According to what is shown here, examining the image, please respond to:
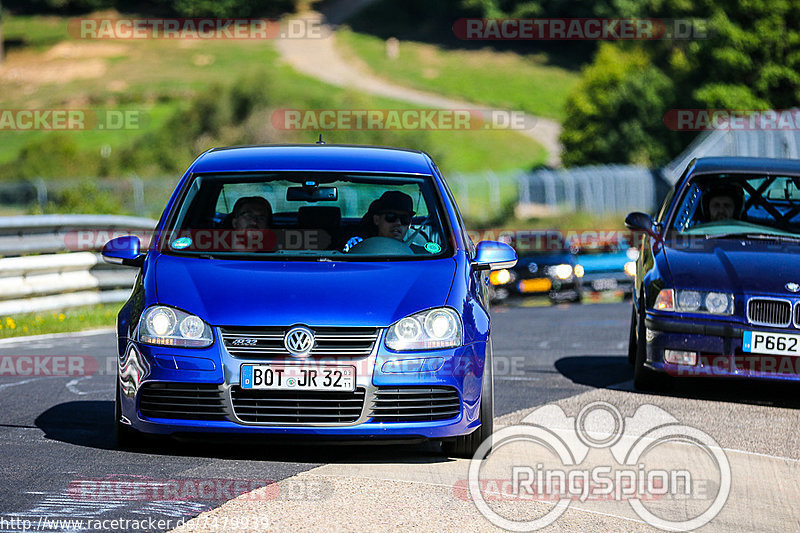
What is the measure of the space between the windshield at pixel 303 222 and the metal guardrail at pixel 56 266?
7.56 meters

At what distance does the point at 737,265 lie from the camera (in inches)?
360

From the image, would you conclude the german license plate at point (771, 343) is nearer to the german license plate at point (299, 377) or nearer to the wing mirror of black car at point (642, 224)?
the wing mirror of black car at point (642, 224)

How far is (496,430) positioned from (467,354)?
3.51 ft

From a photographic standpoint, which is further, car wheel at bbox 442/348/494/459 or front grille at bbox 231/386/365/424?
car wheel at bbox 442/348/494/459

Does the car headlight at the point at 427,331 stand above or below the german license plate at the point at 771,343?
above

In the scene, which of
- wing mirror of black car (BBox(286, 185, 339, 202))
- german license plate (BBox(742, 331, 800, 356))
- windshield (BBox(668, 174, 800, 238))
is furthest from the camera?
windshield (BBox(668, 174, 800, 238))

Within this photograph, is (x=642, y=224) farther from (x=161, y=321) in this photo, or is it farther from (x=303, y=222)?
(x=161, y=321)

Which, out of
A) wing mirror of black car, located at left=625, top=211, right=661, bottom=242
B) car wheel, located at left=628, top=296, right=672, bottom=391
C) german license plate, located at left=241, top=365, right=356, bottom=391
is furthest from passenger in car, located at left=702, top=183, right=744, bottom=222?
german license plate, located at left=241, top=365, right=356, bottom=391

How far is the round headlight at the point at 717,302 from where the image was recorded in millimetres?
8883

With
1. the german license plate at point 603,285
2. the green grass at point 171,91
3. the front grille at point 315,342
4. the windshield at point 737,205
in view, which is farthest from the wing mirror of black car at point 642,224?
the green grass at point 171,91

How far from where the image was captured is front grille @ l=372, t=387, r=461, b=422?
6.27 m

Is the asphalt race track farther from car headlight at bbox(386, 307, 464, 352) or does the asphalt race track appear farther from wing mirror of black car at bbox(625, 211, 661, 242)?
wing mirror of black car at bbox(625, 211, 661, 242)

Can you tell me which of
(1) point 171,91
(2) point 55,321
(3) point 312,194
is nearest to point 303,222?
(3) point 312,194

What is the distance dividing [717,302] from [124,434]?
4167mm
